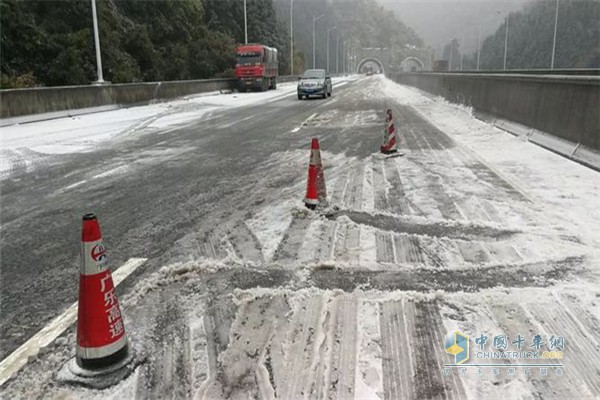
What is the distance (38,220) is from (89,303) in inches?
149

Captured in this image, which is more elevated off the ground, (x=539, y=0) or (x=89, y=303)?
(x=539, y=0)

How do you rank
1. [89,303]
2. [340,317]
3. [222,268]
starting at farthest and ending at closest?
[222,268] → [340,317] → [89,303]

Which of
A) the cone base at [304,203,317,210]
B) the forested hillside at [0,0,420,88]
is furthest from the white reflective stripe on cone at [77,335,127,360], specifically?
the forested hillside at [0,0,420,88]

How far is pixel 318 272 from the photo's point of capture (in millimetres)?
4645

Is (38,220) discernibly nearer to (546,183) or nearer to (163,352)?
(163,352)

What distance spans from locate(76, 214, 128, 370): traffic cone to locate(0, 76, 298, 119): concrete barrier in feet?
52.7

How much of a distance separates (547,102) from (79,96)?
17276 mm

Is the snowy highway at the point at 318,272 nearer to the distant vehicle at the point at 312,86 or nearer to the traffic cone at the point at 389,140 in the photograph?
the traffic cone at the point at 389,140

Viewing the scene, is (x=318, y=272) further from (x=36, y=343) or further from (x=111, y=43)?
(x=111, y=43)

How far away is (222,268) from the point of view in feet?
15.5

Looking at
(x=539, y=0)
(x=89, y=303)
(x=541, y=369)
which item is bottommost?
(x=541, y=369)

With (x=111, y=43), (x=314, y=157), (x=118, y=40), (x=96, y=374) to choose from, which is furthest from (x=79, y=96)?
(x=96, y=374)

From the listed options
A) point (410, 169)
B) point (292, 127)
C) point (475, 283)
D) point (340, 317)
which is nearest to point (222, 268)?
point (340, 317)

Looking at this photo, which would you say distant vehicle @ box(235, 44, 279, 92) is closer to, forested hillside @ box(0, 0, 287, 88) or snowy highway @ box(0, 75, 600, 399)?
forested hillside @ box(0, 0, 287, 88)
